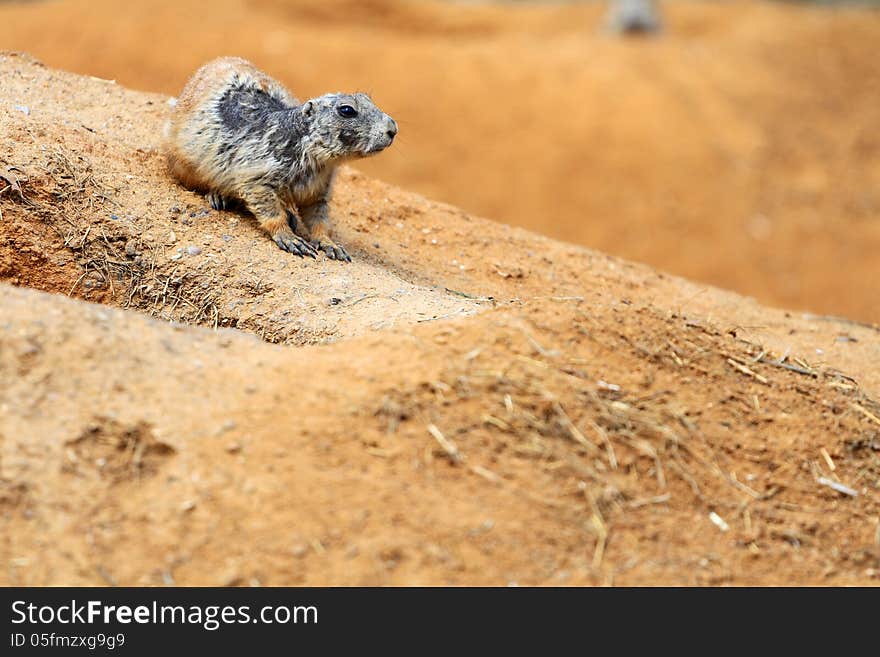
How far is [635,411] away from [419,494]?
97 cm

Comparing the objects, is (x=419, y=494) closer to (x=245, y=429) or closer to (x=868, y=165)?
(x=245, y=429)

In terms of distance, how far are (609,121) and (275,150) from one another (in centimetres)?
916

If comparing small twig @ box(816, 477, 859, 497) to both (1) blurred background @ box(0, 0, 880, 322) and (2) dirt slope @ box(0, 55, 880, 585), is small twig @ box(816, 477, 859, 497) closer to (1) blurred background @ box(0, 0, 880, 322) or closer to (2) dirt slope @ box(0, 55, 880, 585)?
(2) dirt slope @ box(0, 55, 880, 585)

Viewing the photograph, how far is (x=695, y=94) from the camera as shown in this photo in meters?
15.1

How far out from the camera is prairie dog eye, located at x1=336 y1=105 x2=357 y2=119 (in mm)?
5965

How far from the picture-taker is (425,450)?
3.71 meters

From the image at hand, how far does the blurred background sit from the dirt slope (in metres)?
8.76

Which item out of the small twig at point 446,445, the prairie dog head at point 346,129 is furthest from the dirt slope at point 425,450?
the prairie dog head at point 346,129

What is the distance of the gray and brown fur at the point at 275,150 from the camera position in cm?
596

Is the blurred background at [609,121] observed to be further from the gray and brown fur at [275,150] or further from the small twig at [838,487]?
the small twig at [838,487]

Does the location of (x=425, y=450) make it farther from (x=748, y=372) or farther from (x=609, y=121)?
(x=609, y=121)

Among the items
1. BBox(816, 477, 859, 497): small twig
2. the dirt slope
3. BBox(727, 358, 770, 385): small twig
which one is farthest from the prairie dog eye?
BBox(816, 477, 859, 497): small twig

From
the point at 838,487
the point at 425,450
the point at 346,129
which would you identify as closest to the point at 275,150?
the point at 346,129

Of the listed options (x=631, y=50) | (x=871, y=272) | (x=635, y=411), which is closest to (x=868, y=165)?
(x=871, y=272)
